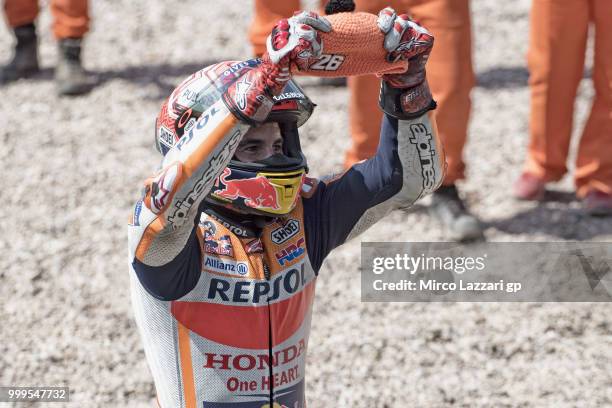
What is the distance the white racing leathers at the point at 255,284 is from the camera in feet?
8.68

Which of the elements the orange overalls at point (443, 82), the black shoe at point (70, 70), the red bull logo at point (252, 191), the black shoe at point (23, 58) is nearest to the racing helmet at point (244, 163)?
the red bull logo at point (252, 191)

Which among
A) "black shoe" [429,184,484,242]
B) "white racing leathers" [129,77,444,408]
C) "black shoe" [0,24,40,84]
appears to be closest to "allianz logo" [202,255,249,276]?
"white racing leathers" [129,77,444,408]

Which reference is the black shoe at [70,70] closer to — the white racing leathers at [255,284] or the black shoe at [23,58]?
Result: the black shoe at [23,58]

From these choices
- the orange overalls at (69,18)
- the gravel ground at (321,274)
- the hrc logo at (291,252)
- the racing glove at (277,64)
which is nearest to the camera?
the racing glove at (277,64)

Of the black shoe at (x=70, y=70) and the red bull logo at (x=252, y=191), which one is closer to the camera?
the red bull logo at (x=252, y=191)

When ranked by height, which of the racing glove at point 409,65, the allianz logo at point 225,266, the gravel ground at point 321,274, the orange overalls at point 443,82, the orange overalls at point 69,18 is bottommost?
the gravel ground at point 321,274

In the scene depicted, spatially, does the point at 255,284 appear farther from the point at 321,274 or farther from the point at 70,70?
the point at 70,70

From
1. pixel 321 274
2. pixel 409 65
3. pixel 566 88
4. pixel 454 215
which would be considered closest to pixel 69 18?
pixel 321 274

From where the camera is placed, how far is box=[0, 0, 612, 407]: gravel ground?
4.19 metres

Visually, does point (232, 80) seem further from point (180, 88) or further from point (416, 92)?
point (416, 92)

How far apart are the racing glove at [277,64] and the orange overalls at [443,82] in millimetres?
2438

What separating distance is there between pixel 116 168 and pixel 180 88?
10.1ft

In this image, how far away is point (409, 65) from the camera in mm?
2584

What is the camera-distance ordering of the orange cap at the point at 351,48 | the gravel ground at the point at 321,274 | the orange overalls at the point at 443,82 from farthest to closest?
the orange overalls at the point at 443,82, the gravel ground at the point at 321,274, the orange cap at the point at 351,48
